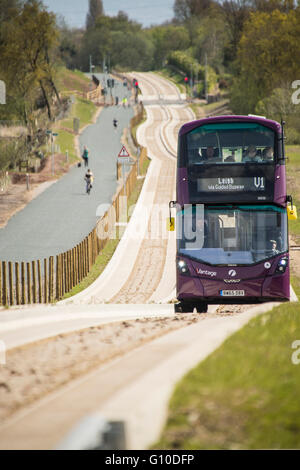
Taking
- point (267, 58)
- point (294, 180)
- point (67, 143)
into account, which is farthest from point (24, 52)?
point (294, 180)

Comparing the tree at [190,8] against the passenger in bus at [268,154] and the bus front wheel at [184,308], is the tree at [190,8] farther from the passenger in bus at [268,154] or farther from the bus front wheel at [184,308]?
the bus front wheel at [184,308]

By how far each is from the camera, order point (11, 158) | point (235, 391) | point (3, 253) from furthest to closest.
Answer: point (11, 158) → point (3, 253) → point (235, 391)

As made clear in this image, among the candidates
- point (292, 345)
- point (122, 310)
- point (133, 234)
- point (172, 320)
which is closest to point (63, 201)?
point (133, 234)

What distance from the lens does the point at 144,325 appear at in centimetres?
1133

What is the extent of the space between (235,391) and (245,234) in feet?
29.7

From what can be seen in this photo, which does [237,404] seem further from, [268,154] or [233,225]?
[268,154]

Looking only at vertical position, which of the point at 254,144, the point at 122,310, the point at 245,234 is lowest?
the point at 122,310

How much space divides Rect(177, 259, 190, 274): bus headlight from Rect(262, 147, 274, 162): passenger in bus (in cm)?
316

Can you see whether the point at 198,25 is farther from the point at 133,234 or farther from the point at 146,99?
the point at 133,234

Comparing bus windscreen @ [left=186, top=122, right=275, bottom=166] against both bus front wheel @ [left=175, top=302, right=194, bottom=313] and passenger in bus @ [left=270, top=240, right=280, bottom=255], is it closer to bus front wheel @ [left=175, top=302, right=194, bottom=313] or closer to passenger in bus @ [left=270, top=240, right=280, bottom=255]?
passenger in bus @ [left=270, top=240, right=280, bottom=255]

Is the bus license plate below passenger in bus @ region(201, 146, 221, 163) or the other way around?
below

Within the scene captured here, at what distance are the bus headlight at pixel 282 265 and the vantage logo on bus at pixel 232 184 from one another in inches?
69.0

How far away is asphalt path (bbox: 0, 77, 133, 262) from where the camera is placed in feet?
88.6

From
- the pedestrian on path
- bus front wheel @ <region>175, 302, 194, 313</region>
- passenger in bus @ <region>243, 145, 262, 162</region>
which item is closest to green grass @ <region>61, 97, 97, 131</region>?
the pedestrian on path
